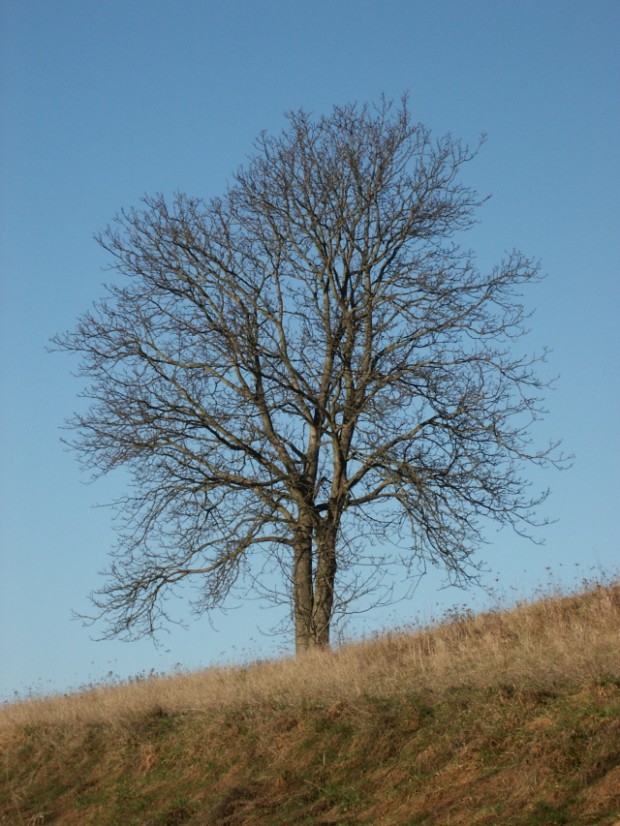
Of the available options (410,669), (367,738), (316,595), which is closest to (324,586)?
(316,595)

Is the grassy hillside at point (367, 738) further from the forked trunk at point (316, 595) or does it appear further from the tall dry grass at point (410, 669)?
the forked trunk at point (316, 595)

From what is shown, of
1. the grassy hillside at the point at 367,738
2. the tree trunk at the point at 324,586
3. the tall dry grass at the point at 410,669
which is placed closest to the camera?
the grassy hillside at the point at 367,738

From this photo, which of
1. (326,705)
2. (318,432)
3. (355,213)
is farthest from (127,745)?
(355,213)

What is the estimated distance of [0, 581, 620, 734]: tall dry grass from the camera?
36.3 ft

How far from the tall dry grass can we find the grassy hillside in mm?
37

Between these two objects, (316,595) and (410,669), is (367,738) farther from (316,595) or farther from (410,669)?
(316,595)

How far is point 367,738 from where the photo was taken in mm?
10305

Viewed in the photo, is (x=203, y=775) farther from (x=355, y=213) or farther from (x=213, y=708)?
(x=355, y=213)

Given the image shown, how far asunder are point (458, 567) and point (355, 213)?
6960 millimetres

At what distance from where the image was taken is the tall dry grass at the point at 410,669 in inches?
436

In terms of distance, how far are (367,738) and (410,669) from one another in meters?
2.28

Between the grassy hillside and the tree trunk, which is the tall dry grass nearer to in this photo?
the grassy hillside

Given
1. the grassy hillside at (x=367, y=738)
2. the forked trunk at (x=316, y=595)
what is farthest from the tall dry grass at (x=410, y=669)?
the forked trunk at (x=316, y=595)

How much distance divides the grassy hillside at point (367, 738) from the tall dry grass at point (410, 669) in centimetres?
4
